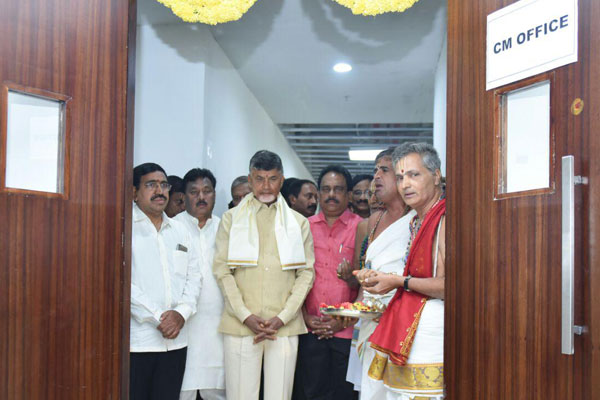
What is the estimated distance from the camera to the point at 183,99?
17.7ft

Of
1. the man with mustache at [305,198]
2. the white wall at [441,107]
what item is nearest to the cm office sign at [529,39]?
the man with mustache at [305,198]

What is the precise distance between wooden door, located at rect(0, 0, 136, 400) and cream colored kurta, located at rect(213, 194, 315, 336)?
159 cm

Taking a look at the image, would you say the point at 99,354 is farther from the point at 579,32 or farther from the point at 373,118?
the point at 373,118

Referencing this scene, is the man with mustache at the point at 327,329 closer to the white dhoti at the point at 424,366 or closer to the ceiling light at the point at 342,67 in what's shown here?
the white dhoti at the point at 424,366

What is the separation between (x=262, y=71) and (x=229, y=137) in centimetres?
Answer: 94

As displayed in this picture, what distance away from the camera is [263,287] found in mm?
3797

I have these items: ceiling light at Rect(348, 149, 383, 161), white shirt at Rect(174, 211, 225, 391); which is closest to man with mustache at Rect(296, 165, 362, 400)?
white shirt at Rect(174, 211, 225, 391)

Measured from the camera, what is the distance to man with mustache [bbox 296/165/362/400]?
395 centimetres

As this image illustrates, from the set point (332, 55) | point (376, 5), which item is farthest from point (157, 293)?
point (332, 55)

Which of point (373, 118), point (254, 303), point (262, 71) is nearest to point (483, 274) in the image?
point (254, 303)

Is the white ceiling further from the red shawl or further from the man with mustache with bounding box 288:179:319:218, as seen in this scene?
the red shawl

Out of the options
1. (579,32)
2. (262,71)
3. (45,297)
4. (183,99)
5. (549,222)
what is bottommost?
(45,297)

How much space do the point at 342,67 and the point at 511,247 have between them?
5061mm

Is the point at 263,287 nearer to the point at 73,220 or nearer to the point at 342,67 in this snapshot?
the point at 73,220
